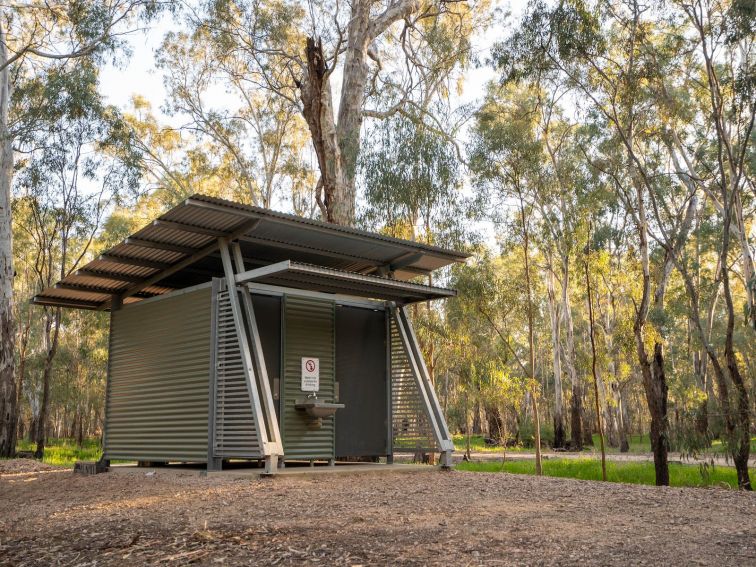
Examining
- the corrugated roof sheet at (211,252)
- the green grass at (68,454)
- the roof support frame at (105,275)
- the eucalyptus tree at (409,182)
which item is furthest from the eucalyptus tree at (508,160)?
the green grass at (68,454)

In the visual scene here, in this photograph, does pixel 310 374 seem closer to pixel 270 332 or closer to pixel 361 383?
pixel 270 332

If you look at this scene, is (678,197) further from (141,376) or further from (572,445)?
(141,376)

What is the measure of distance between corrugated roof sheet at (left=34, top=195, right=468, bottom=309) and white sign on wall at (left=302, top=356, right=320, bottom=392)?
5.13 ft

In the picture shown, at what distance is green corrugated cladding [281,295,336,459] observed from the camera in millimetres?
9438

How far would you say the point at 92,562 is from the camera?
4.36m

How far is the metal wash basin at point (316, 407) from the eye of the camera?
9.38m

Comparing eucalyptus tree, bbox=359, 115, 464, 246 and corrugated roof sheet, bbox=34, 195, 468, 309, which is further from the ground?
eucalyptus tree, bbox=359, 115, 464, 246

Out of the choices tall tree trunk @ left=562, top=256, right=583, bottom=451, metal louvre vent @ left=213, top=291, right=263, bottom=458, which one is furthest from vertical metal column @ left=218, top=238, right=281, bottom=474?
tall tree trunk @ left=562, top=256, right=583, bottom=451

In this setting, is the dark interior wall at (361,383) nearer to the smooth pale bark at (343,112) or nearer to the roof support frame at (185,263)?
the roof support frame at (185,263)

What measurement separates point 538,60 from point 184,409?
8.65m

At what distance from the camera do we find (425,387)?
34.7ft

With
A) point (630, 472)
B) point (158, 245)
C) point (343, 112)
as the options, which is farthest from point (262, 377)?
point (343, 112)

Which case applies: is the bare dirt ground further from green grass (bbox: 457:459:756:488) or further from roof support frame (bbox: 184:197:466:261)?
green grass (bbox: 457:459:756:488)

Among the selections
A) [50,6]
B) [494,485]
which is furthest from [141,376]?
[50,6]
